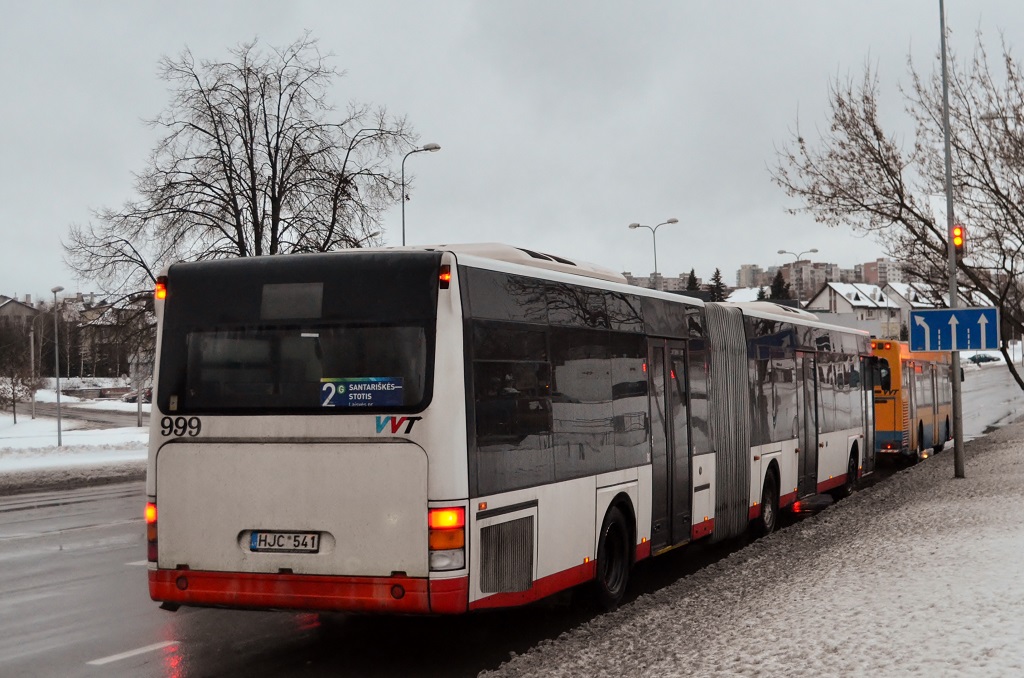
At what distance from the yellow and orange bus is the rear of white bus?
19.9m

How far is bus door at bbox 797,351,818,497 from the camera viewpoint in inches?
658

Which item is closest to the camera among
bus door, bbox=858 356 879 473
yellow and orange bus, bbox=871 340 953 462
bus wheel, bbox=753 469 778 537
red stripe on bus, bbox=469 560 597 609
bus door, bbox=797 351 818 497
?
red stripe on bus, bbox=469 560 597 609

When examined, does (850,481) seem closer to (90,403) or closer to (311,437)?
(311,437)

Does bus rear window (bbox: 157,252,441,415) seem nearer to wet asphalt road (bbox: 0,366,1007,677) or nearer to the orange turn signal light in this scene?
the orange turn signal light

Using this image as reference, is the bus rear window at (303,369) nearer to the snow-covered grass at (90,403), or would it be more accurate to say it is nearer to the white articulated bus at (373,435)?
the white articulated bus at (373,435)

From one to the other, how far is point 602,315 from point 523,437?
6.96ft

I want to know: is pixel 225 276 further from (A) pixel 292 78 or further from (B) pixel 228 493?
(A) pixel 292 78

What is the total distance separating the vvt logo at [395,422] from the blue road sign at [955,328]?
45.0ft

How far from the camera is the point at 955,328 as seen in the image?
19172 mm

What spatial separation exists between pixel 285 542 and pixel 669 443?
15.8 feet

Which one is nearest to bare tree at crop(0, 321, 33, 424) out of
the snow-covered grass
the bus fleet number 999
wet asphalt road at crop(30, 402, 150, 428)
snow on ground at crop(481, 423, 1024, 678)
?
wet asphalt road at crop(30, 402, 150, 428)

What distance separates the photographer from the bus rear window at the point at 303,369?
754 centimetres

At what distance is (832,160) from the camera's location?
25.2 metres

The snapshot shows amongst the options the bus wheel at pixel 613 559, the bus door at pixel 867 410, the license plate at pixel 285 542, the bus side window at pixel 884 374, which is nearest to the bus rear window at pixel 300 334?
the license plate at pixel 285 542
